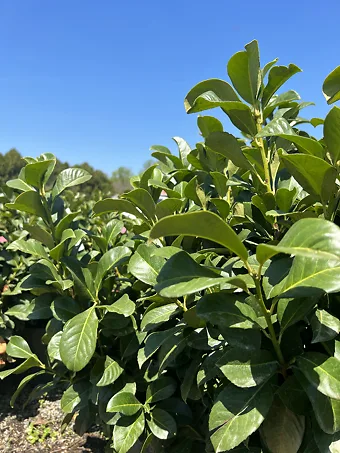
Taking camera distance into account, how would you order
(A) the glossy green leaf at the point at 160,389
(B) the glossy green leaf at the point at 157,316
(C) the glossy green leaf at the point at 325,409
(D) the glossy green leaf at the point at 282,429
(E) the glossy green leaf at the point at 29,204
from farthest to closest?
(E) the glossy green leaf at the point at 29,204 < (A) the glossy green leaf at the point at 160,389 < (B) the glossy green leaf at the point at 157,316 < (D) the glossy green leaf at the point at 282,429 < (C) the glossy green leaf at the point at 325,409

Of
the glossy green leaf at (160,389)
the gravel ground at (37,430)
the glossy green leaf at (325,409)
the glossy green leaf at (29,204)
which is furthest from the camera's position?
the gravel ground at (37,430)

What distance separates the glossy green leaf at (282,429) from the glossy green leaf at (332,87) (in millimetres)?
732

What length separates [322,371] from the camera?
2.83 feet

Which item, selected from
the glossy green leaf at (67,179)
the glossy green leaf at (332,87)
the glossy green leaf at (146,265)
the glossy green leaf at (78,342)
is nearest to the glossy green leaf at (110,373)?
the glossy green leaf at (78,342)

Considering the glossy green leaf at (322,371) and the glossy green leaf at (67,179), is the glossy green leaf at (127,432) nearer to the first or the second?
the glossy green leaf at (322,371)

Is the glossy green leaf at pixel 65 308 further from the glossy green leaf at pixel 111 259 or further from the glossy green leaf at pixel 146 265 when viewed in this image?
the glossy green leaf at pixel 146 265

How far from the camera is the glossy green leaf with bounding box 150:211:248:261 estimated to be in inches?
27.5

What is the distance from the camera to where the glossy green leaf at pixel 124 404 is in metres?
1.37

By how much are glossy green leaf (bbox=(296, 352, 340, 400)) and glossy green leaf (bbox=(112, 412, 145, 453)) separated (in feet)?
2.34

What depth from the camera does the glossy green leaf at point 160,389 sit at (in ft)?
4.67

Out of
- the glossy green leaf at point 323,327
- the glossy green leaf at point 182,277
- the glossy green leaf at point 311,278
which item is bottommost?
the glossy green leaf at point 323,327

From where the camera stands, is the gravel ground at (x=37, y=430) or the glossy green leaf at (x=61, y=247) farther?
the gravel ground at (x=37, y=430)

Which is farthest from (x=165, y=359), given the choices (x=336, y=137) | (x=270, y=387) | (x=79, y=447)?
(x=79, y=447)

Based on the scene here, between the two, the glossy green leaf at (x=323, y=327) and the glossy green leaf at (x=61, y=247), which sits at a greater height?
the glossy green leaf at (x=61, y=247)
